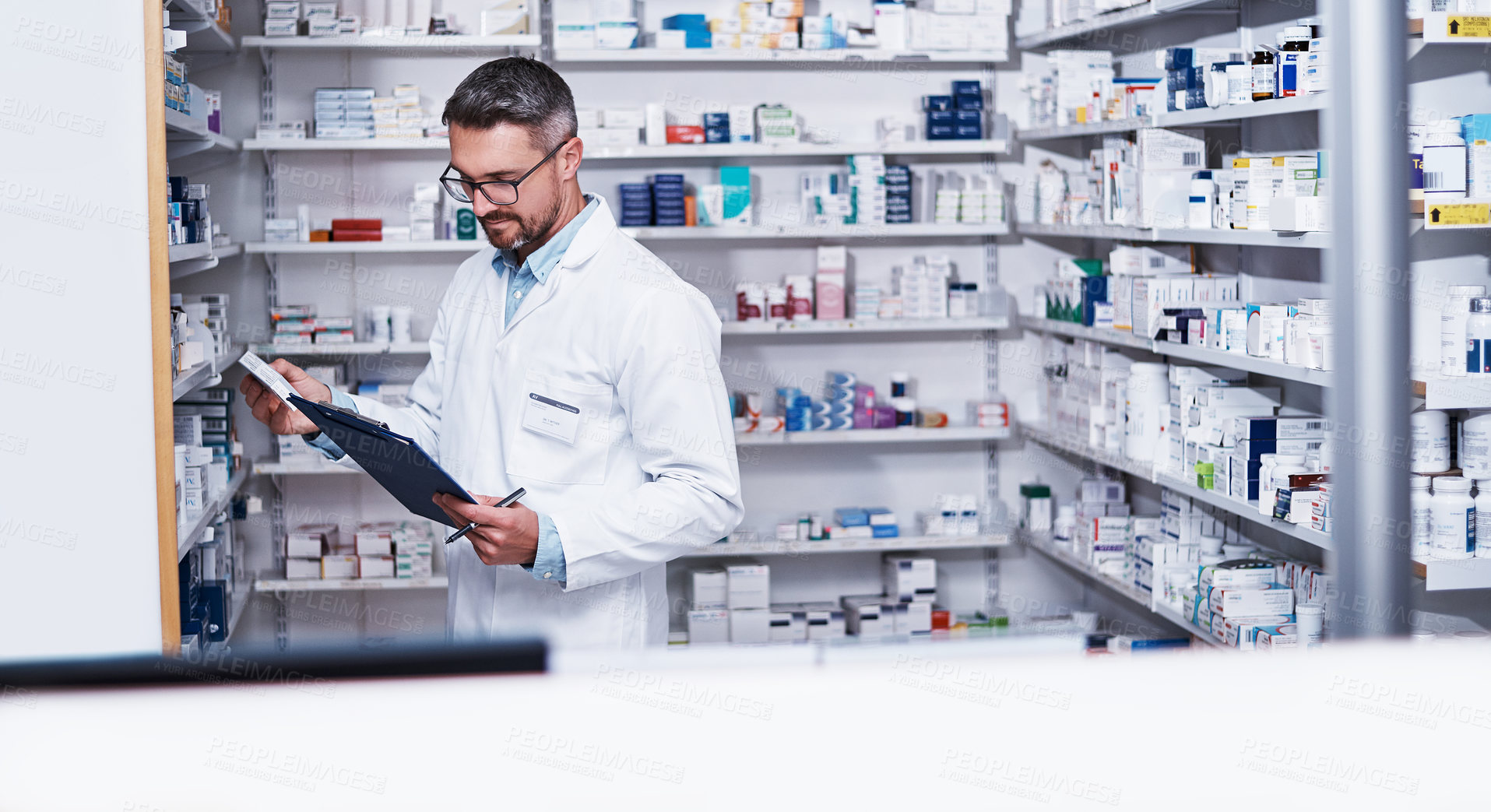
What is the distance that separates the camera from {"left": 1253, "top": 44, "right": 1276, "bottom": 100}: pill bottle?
3.21 m

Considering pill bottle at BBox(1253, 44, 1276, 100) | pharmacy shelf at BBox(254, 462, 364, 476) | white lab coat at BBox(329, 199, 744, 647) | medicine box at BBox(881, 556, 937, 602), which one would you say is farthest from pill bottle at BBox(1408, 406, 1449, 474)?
pharmacy shelf at BBox(254, 462, 364, 476)

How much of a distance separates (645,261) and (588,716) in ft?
5.38

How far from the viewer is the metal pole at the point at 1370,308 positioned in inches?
32.8

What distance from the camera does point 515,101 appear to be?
1986 mm

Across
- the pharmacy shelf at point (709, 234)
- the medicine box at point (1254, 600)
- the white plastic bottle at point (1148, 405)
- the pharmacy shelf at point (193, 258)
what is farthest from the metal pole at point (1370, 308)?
the pharmacy shelf at point (709, 234)

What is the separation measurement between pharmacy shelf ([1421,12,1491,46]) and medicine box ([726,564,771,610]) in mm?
2974

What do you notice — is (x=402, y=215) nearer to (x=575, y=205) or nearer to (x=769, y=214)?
(x=769, y=214)

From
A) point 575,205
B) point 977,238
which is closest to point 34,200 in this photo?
point 575,205

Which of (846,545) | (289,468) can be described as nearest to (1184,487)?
(846,545)

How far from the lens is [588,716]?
1.90 ft

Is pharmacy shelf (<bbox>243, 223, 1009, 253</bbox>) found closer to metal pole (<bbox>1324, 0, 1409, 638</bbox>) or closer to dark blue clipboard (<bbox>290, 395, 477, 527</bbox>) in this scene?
dark blue clipboard (<bbox>290, 395, 477, 527</bbox>)

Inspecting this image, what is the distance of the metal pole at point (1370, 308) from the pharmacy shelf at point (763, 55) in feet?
12.4

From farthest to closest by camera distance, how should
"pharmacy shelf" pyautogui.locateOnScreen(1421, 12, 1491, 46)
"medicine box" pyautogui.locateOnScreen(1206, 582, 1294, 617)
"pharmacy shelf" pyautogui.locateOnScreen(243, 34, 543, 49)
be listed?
"pharmacy shelf" pyautogui.locateOnScreen(243, 34, 543, 49)
"medicine box" pyautogui.locateOnScreen(1206, 582, 1294, 617)
"pharmacy shelf" pyautogui.locateOnScreen(1421, 12, 1491, 46)

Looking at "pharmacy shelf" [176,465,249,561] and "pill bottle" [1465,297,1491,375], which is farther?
"pharmacy shelf" [176,465,249,561]
